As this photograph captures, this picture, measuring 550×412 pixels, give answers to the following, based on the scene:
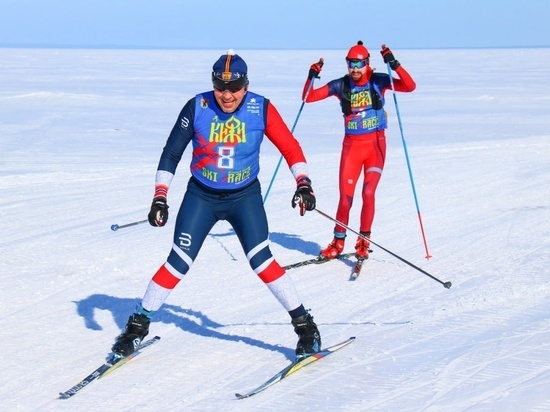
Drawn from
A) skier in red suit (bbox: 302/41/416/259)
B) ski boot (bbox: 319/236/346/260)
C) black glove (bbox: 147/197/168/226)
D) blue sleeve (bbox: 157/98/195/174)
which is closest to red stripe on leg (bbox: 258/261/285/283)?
black glove (bbox: 147/197/168/226)

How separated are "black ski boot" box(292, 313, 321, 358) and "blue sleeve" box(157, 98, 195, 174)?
1107 mm

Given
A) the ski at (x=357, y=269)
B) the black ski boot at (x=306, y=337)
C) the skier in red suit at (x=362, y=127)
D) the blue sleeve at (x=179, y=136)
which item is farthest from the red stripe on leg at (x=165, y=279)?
the skier in red suit at (x=362, y=127)

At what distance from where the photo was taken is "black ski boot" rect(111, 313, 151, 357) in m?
4.71

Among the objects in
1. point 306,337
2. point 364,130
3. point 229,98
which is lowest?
point 306,337

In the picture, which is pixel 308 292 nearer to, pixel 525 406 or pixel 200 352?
pixel 200 352

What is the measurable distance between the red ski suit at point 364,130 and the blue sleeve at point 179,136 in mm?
2970

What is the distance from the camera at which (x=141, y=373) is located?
463 cm

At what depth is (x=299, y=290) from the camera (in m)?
6.52

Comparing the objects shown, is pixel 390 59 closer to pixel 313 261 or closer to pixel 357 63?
pixel 357 63

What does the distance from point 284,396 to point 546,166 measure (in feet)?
29.6

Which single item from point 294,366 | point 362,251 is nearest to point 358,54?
point 362,251

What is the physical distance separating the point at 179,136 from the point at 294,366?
1402 mm

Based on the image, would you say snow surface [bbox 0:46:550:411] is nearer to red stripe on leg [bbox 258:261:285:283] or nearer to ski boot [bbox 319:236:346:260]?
ski boot [bbox 319:236:346:260]

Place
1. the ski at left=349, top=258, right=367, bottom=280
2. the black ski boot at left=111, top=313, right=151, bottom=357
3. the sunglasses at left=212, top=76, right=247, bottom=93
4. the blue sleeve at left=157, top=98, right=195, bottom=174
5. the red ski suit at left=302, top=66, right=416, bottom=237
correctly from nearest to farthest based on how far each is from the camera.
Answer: the sunglasses at left=212, top=76, right=247, bottom=93, the blue sleeve at left=157, top=98, right=195, bottom=174, the black ski boot at left=111, top=313, right=151, bottom=357, the ski at left=349, top=258, right=367, bottom=280, the red ski suit at left=302, top=66, right=416, bottom=237
